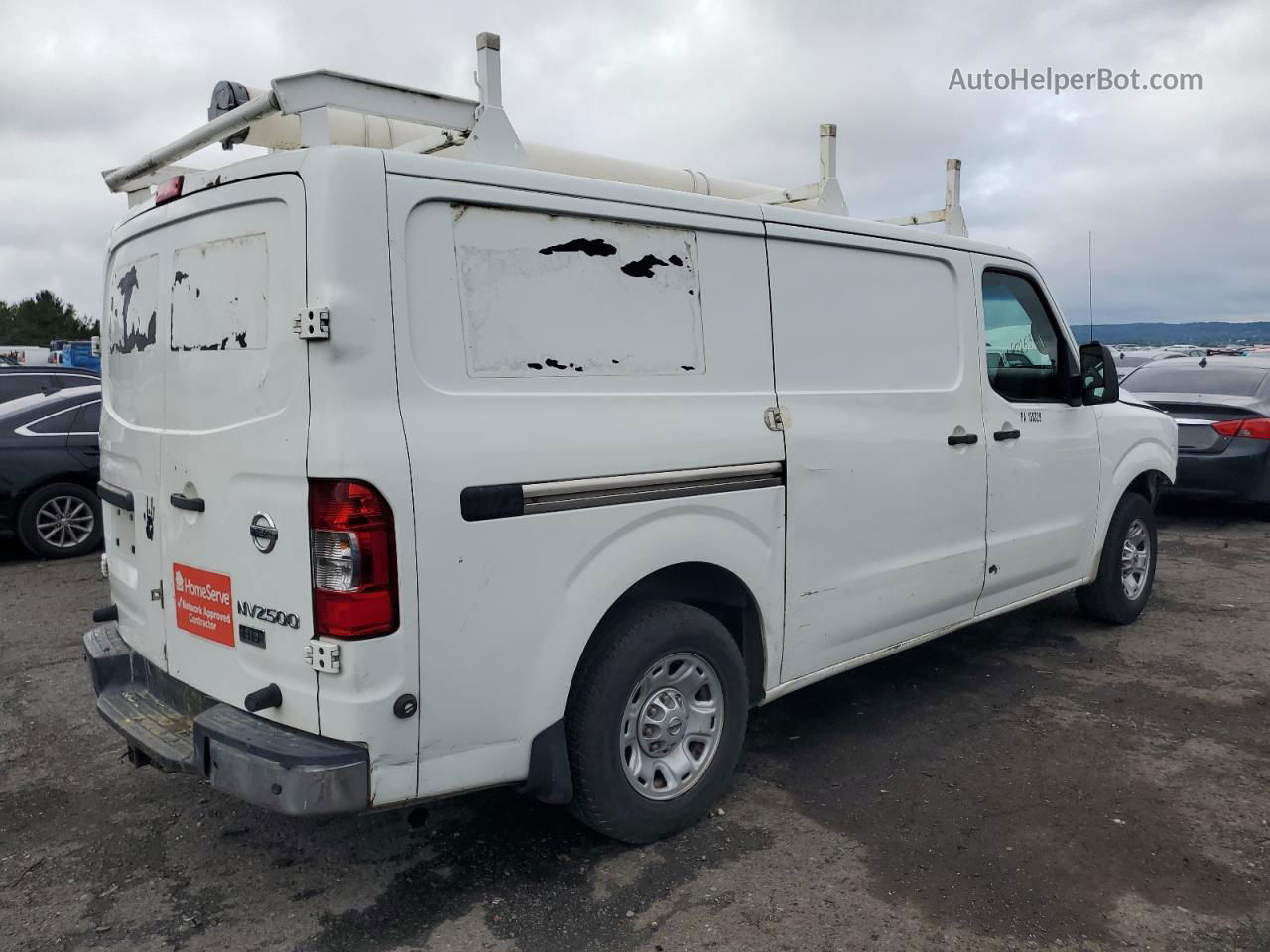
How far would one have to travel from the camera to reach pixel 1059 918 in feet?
9.73

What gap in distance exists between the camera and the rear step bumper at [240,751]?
2625 millimetres

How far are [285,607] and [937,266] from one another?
309cm

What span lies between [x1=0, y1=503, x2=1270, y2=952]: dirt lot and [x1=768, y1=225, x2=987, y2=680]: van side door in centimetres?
54

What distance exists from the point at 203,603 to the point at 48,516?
258 inches

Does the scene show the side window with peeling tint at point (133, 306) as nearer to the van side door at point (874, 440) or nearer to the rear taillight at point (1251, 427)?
the van side door at point (874, 440)

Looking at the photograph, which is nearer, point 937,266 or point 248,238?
point 248,238

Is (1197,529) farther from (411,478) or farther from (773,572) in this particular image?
(411,478)

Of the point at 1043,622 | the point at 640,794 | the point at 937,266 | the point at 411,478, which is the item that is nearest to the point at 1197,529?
the point at 1043,622

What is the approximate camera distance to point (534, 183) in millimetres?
2982

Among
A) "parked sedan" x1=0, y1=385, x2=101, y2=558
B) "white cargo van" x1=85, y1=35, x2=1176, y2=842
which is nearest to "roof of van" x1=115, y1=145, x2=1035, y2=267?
"white cargo van" x1=85, y1=35, x2=1176, y2=842

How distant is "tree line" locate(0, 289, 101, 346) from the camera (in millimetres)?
87562

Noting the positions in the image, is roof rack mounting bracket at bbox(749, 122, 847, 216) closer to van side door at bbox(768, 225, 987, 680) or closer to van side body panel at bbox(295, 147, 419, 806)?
van side door at bbox(768, 225, 987, 680)

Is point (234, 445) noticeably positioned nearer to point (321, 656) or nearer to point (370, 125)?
point (321, 656)

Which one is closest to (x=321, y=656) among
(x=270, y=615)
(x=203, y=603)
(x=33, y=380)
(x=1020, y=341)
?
(x=270, y=615)
